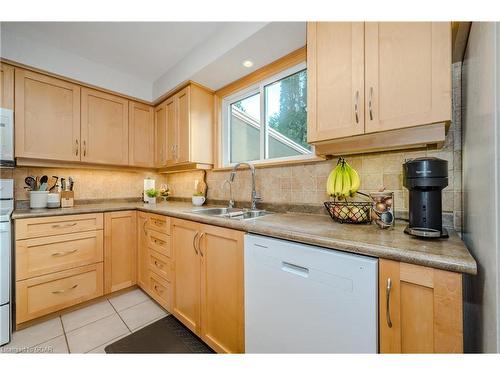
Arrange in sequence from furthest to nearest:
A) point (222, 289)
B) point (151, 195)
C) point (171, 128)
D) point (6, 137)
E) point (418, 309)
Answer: point (151, 195)
point (171, 128)
point (6, 137)
point (222, 289)
point (418, 309)

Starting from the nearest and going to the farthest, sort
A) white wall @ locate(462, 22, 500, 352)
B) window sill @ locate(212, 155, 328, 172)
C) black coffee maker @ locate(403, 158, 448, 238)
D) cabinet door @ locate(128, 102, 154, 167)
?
white wall @ locate(462, 22, 500, 352)
black coffee maker @ locate(403, 158, 448, 238)
window sill @ locate(212, 155, 328, 172)
cabinet door @ locate(128, 102, 154, 167)

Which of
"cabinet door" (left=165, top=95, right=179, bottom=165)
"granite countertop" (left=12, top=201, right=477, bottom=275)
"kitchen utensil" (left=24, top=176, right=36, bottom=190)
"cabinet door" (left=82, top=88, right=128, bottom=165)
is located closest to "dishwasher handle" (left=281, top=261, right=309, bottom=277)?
"granite countertop" (left=12, top=201, right=477, bottom=275)

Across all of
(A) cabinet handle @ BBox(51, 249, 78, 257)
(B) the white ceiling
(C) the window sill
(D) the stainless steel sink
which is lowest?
(A) cabinet handle @ BBox(51, 249, 78, 257)

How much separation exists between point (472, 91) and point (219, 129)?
79.2 inches

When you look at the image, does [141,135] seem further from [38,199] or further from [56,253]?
[56,253]

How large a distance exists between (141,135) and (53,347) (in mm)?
2136

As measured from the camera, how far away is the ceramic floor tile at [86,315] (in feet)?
5.43

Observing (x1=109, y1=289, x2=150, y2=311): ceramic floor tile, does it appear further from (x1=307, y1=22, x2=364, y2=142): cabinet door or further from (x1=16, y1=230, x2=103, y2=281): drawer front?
(x1=307, y1=22, x2=364, y2=142): cabinet door

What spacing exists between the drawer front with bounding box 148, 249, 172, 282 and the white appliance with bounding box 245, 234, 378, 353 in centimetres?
92

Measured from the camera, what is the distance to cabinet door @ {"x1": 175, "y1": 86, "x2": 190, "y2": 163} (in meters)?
2.19

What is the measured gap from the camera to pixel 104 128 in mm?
2320

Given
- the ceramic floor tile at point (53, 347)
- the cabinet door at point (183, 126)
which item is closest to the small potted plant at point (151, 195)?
the cabinet door at point (183, 126)

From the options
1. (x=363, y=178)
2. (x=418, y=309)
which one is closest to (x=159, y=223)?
(x=363, y=178)
